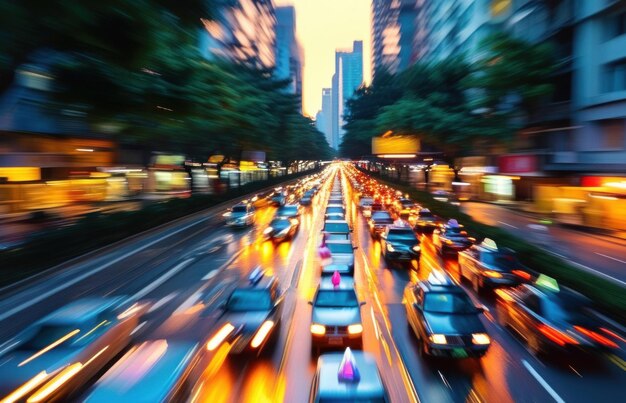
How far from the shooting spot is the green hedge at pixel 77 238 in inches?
629

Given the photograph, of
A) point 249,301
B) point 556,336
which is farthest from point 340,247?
point 556,336

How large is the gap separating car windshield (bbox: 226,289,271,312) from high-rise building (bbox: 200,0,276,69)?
3001 centimetres

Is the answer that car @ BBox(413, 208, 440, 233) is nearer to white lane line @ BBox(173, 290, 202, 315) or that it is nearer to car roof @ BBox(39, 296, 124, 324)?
white lane line @ BBox(173, 290, 202, 315)

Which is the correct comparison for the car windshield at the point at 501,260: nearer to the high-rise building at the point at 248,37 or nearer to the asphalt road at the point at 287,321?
the asphalt road at the point at 287,321

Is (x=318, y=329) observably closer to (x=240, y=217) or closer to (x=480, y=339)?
(x=480, y=339)

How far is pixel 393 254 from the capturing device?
18.4m

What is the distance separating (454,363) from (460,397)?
4.69 ft

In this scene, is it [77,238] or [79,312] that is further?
[77,238]

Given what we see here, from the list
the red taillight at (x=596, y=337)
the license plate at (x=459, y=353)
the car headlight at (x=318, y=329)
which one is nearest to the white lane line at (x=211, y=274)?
the car headlight at (x=318, y=329)

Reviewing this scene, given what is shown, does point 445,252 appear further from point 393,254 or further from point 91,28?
point 91,28

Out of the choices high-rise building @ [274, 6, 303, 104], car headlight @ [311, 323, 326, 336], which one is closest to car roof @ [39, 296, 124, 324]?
car headlight @ [311, 323, 326, 336]

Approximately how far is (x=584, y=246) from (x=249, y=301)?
21.5 m

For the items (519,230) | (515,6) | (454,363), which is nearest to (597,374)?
(454,363)

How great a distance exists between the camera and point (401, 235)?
20.0 meters
